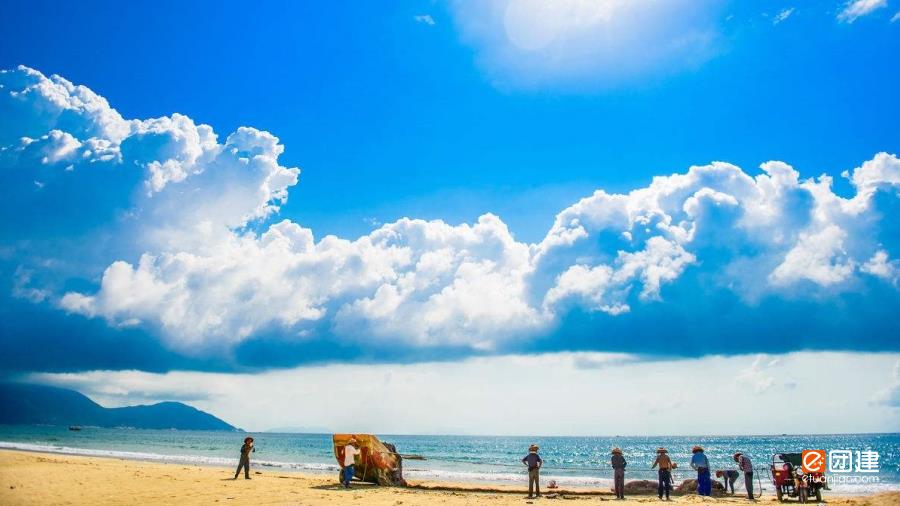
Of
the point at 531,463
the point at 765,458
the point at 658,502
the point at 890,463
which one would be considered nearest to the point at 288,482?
the point at 531,463

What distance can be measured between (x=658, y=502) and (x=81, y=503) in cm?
1871

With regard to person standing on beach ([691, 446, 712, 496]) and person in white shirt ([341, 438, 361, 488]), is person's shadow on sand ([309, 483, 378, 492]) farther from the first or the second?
person standing on beach ([691, 446, 712, 496])

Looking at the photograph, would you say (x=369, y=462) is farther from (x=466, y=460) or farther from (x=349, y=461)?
(x=466, y=460)

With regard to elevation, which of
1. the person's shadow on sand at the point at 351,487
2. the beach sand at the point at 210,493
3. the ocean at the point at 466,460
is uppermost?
the beach sand at the point at 210,493

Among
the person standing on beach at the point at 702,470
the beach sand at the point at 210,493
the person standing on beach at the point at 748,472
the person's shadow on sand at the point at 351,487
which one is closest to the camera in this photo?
the beach sand at the point at 210,493

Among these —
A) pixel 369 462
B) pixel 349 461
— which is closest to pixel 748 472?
pixel 369 462

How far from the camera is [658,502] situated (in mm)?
20828

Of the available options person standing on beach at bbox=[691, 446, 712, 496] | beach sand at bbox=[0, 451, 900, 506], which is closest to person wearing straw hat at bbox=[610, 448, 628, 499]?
beach sand at bbox=[0, 451, 900, 506]

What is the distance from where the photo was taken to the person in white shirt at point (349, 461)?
23594mm

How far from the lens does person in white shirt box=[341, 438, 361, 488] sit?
23.6m

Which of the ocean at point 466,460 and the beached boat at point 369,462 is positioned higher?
the beached boat at point 369,462

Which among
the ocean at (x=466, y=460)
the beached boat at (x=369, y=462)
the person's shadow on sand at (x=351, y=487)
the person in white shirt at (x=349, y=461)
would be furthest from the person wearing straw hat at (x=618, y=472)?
the person in white shirt at (x=349, y=461)

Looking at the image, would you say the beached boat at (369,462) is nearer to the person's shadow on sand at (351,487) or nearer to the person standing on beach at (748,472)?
the person's shadow on sand at (351,487)

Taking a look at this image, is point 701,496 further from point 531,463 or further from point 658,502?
point 531,463
